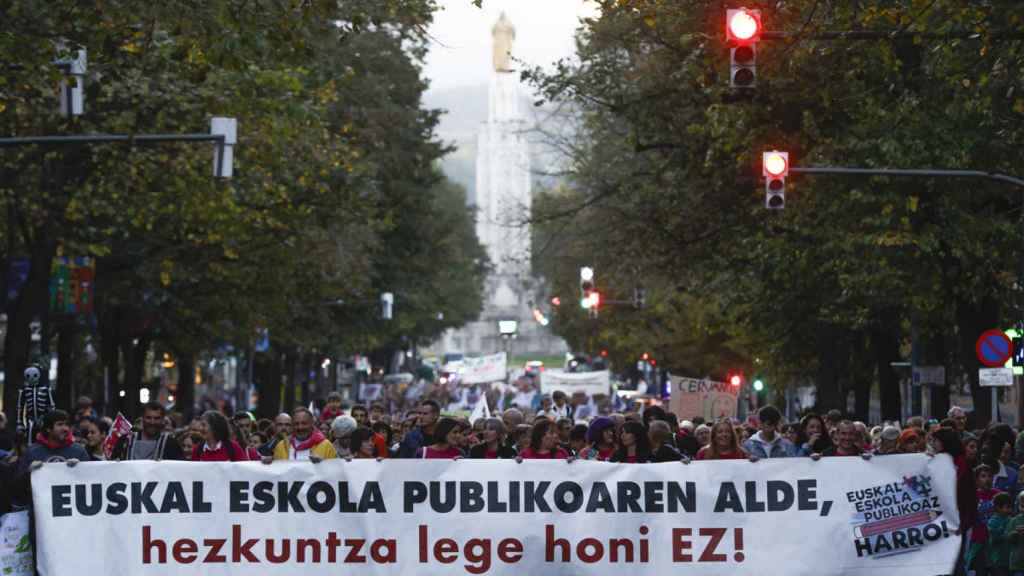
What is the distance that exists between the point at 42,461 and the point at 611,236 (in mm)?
29015

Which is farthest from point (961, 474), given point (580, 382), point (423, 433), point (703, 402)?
point (580, 382)

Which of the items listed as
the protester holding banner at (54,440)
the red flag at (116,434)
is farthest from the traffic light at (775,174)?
the protester holding banner at (54,440)

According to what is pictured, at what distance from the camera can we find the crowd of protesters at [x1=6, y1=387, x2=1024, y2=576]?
1559cm

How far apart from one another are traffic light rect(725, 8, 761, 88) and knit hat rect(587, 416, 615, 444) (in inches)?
115

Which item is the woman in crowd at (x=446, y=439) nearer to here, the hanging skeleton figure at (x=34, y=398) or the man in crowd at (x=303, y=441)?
the man in crowd at (x=303, y=441)

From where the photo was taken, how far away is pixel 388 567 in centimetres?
1371

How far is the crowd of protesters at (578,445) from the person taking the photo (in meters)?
15.6

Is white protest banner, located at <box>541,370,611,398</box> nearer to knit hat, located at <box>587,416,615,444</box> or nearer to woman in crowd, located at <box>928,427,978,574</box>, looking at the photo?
knit hat, located at <box>587,416,615,444</box>

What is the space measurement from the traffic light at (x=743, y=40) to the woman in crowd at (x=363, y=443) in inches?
151

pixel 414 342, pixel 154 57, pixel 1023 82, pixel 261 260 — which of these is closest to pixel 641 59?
pixel 261 260

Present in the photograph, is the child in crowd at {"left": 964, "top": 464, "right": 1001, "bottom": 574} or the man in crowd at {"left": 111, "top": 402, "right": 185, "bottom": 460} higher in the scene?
the man in crowd at {"left": 111, "top": 402, "right": 185, "bottom": 460}

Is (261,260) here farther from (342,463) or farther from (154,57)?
(342,463)

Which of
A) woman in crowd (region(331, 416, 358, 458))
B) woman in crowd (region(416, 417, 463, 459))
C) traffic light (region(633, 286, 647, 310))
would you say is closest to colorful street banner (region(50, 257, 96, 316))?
woman in crowd (region(331, 416, 358, 458))

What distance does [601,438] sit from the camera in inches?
709
